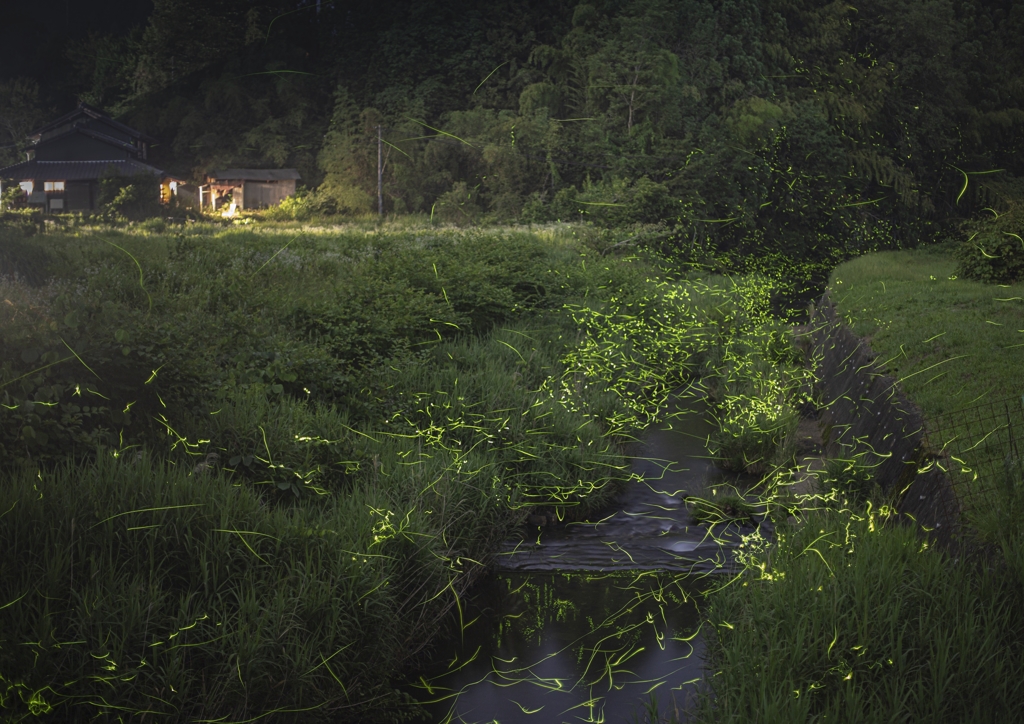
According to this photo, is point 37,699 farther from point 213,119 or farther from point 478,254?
point 213,119

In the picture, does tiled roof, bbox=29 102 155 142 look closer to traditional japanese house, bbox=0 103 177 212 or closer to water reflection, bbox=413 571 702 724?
traditional japanese house, bbox=0 103 177 212

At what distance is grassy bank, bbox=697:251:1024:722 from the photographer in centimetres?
401

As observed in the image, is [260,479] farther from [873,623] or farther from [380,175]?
[380,175]

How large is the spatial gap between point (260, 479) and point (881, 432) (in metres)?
4.74

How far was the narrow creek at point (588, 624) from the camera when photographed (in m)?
5.09

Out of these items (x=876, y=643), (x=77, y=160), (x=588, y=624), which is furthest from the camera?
(x=77, y=160)

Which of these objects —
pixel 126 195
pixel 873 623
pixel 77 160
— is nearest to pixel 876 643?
pixel 873 623

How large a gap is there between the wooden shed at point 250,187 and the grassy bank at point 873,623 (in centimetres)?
1906

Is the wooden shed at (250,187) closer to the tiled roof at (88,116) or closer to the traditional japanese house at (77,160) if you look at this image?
the traditional japanese house at (77,160)

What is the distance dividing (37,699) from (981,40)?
31800mm

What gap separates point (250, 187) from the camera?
75.9 ft

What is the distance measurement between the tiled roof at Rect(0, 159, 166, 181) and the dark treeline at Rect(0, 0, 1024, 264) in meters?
5.13

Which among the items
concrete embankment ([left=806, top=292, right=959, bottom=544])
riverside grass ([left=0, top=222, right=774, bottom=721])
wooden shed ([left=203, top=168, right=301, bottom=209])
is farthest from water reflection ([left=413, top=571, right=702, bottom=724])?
wooden shed ([left=203, top=168, right=301, bottom=209])

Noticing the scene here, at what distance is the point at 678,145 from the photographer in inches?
1134
